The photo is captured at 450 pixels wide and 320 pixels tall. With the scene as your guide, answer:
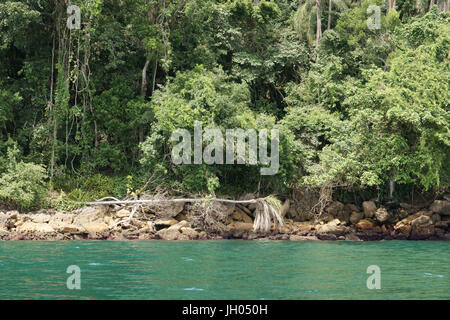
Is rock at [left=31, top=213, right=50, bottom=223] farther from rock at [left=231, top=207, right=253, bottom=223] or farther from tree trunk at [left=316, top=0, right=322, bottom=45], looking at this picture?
tree trunk at [left=316, top=0, right=322, bottom=45]

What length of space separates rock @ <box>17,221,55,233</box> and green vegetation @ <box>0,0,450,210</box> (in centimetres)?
120

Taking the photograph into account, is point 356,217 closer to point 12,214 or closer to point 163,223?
point 163,223

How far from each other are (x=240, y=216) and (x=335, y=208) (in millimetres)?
3876

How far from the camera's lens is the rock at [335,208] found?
24.4 m

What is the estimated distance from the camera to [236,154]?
23.1 meters

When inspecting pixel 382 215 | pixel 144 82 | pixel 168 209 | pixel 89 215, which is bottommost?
pixel 89 215

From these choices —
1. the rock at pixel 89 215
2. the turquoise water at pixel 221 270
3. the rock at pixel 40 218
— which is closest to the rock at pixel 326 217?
the turquoise water at pixel 221 270

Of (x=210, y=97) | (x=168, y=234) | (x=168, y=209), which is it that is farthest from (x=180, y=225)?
(x=210, y=97)

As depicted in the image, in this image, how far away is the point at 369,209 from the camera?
2408 cm

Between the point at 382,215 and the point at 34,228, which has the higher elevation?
the point at 382,215

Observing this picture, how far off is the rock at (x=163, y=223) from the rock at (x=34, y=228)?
12.5 feet

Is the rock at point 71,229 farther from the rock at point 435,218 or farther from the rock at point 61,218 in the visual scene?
the rock at point 435,218

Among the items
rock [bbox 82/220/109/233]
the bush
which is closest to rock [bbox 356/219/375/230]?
rock [bbox 82/220/109/233]

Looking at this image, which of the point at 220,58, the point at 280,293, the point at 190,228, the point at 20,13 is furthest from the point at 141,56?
the point at 280,293
